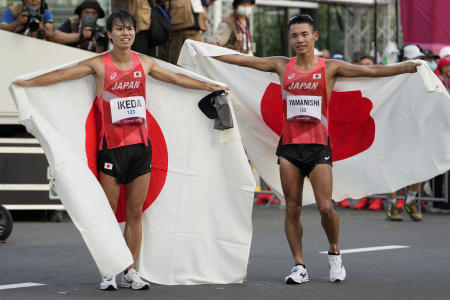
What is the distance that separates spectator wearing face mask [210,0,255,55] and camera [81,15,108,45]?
5.74 ft

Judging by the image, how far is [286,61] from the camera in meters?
7.96

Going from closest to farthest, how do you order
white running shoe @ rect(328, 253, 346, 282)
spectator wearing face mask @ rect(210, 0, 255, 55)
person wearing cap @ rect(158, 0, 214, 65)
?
white running shoe @ rect(328, 253, 346, 282) → person wearing cap @ rect(158, 0, 214, 65) → spectator wearing face mask @ rect(210, 0, 255, 55)

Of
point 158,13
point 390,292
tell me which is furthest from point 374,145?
point 158,13

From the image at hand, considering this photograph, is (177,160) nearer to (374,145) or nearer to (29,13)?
(374,145)

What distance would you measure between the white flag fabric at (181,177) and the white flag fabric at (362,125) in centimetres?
77

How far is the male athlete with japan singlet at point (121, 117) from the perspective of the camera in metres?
7.28

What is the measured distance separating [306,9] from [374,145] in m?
22.1

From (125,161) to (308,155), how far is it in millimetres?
1465

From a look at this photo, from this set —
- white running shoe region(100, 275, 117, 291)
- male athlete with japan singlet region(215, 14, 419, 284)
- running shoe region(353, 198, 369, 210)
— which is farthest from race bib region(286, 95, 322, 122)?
running shoe region(353, 198, 369, 210)

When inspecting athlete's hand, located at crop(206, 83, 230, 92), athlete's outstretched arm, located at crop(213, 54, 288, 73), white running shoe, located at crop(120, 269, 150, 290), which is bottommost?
white running shoe, located at crop(120, 269, 150, 290)

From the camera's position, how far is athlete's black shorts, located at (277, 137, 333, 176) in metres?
7.77

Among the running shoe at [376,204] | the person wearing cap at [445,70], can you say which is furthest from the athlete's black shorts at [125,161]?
the running shoe at [376,204]

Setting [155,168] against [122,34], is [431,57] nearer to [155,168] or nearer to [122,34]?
[155,168]

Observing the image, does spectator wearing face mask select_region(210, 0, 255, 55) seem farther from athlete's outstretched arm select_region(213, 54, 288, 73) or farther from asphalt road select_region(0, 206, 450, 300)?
athlete's outstretched arm select_region(213, 54, 288, 73)
